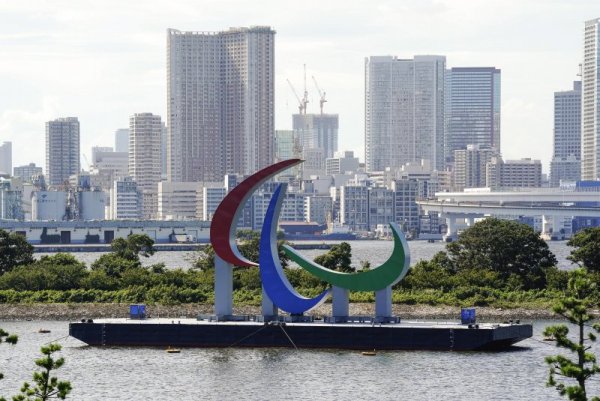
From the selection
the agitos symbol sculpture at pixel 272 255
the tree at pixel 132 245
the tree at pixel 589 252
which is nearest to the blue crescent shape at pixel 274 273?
the agitos symbol sculpture at pixel 272 255

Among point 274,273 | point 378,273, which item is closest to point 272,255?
point 274,273

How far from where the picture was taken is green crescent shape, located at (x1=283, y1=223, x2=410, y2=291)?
65.9 m

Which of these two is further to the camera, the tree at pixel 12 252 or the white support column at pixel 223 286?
the tree at pixel 12 252

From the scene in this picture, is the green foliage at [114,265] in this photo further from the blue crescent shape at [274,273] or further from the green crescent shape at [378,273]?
the green crescent shape at [378,273]

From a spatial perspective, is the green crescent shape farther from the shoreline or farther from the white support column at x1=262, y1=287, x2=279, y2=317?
the shoreline

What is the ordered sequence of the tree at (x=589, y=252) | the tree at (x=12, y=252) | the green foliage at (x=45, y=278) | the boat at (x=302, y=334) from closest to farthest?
the boat at (x=302, y=334)
the tree at (x=589, y=252)
the green foliage at (x=45, y=278)
the tree at (x=12, y=252)

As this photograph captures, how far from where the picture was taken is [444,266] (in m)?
97.8

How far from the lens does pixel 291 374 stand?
60.7 m

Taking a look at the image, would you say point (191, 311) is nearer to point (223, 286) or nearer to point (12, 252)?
point (223, 286)

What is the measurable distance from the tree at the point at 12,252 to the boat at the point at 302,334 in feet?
97.8

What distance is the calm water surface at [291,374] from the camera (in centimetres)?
5603

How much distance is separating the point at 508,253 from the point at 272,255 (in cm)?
2936

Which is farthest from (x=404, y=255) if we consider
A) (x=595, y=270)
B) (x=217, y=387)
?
(x=595, y=270)

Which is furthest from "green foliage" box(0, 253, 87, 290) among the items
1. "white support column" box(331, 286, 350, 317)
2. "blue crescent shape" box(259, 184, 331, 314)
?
"white support column" box(331, 286, 350, 317)
